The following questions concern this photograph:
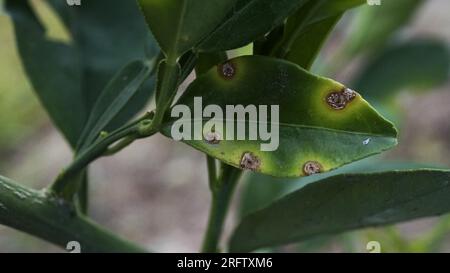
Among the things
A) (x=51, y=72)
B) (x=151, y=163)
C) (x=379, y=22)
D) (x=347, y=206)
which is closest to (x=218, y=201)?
(x=347, y=206)

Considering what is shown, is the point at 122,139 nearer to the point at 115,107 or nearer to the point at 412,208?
the point at 115,107

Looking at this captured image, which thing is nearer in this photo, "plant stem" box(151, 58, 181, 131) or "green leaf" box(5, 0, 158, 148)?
"plant stem" box(151, 58, 181, 131)

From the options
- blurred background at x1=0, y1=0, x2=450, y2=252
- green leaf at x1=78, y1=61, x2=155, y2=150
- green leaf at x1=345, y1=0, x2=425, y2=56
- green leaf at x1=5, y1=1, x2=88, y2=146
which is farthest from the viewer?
blurred background at x1=0, y1=0, x2=450, y2=252

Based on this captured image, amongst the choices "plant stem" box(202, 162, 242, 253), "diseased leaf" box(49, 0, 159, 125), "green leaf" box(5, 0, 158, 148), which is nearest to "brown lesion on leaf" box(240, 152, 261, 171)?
"plant stem" box(202, 162, 242, 253)

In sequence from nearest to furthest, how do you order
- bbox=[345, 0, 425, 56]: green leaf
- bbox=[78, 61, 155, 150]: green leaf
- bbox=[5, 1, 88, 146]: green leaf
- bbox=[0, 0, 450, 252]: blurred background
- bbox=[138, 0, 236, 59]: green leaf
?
bbox=[138, 0, 236, 59]: green leaf
bbox=[78, 61, 155, 150]: green leaf
bbox=[5, 1, 88, 146]: green leaf
bbox=[345, 0, 425, 56]: green leaf
bbox=[0, 0, 450, 252]: blurred background

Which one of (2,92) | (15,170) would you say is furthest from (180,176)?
(2,92)

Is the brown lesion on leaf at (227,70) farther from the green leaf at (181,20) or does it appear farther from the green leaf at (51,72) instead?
the green leaf at (51,72)

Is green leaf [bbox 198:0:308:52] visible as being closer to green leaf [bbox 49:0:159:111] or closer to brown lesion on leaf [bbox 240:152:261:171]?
brown lesion on leaf [bbox 240:152:261:171]
